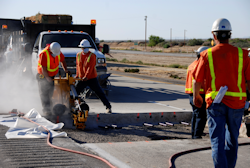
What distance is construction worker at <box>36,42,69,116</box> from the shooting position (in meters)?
8.09

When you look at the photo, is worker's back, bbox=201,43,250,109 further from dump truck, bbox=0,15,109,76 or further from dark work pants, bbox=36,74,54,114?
dump truck, bbox=0,15,109,76

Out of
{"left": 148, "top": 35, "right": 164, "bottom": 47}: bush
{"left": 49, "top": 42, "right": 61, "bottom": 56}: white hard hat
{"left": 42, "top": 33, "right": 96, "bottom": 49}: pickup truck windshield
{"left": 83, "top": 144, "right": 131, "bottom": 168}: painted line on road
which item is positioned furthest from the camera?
{"left": 148, "top": 35, "right": 164, "bottom": 47}: bush

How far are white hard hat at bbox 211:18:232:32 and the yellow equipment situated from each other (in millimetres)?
3709

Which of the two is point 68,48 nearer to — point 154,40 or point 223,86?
point 223,86

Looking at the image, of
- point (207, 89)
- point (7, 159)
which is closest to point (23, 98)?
point (7, 159)

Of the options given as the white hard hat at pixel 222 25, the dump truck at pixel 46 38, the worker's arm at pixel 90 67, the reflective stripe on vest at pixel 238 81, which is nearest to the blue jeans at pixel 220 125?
the reflective stripe on vest at pixel 238 81

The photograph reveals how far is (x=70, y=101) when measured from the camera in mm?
7867

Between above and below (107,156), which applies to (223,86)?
above

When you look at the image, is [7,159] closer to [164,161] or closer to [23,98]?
[164,161]

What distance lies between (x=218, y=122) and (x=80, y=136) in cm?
345

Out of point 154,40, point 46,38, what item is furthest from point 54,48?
point 154,40

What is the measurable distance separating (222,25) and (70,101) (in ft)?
15.4

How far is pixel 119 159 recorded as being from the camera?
196 inches

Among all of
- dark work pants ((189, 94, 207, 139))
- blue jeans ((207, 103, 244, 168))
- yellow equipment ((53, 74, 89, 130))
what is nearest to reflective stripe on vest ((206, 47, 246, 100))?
blue jeans ((207, 103, 244, 168))
